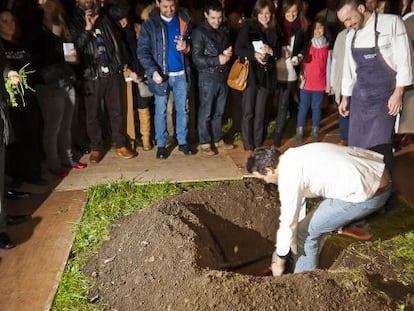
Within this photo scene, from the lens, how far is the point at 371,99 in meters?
4.63

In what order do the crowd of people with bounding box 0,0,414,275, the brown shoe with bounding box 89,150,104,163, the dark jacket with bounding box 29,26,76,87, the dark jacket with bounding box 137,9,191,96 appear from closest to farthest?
the crowd of people with bounding box 0,0,414,275 → the dark jacket with bounding box 29,26,76,87 → the dark jacket with bounding box 137,9,191,96 → the brown shoe with bounding box 89,150,104,163

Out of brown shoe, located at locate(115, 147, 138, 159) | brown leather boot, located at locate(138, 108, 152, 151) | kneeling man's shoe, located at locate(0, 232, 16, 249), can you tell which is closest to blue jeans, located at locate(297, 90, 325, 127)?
brown leather boot, located at locate(138, 108, 152, 151)

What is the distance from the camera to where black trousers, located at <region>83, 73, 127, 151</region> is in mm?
5734

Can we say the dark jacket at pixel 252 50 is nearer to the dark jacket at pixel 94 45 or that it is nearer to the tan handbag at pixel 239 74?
the tan handbag at pixel 239 74

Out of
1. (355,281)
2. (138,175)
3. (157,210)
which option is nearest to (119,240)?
(157,210)

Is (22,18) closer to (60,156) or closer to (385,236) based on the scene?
(60,156)

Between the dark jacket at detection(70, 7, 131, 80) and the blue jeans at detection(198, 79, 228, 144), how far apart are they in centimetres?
98

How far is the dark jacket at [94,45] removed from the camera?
213 inches

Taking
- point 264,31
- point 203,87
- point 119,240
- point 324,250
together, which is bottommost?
point 324,250

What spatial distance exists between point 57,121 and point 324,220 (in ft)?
10.4

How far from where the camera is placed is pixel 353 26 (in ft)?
14.3

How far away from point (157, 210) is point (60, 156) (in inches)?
77.9

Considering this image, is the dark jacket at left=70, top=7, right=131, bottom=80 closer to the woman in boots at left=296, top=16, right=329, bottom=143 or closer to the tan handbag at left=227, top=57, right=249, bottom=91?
the tan handbag at left=227, top=57, right=249, bottom=91

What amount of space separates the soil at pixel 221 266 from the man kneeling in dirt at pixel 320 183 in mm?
344
